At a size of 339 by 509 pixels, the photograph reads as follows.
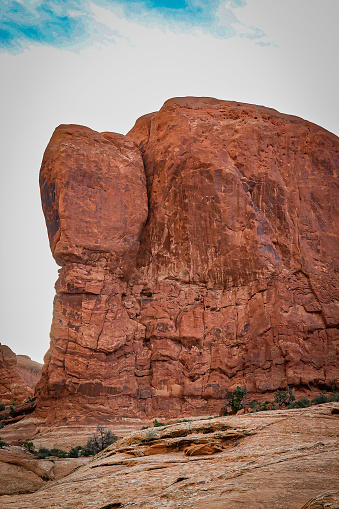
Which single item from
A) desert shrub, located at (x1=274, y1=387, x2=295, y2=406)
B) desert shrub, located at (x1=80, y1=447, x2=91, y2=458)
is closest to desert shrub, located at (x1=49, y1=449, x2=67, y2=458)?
desert shrub, located at (x1=80, y1=447, x2=91, y2=458)

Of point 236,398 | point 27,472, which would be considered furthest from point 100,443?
point 236,398

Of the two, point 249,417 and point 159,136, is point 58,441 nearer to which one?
point 249,417

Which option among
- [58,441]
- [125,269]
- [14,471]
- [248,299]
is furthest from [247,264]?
[14,471]

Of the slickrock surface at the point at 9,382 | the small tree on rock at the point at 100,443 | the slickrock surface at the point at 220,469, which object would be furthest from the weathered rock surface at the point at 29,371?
the slickrock surface at the point at 220,469

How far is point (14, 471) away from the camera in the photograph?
12.6 m

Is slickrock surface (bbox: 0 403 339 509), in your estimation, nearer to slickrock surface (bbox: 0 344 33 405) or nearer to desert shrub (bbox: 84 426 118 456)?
desert shrub (bbox: 84 426 118 456)

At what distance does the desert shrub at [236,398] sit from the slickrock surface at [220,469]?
1235 cm

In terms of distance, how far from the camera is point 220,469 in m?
6.36

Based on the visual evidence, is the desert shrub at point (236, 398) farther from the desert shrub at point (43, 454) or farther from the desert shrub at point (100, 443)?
the desert shrub at point (43, 454)

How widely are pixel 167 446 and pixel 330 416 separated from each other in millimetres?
3177

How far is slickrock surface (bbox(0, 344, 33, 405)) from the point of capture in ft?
107

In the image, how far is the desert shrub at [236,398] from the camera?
71.3ft

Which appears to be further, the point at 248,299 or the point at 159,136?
the point at 159,136

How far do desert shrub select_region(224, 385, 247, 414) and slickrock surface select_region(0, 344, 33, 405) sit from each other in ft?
52.7
